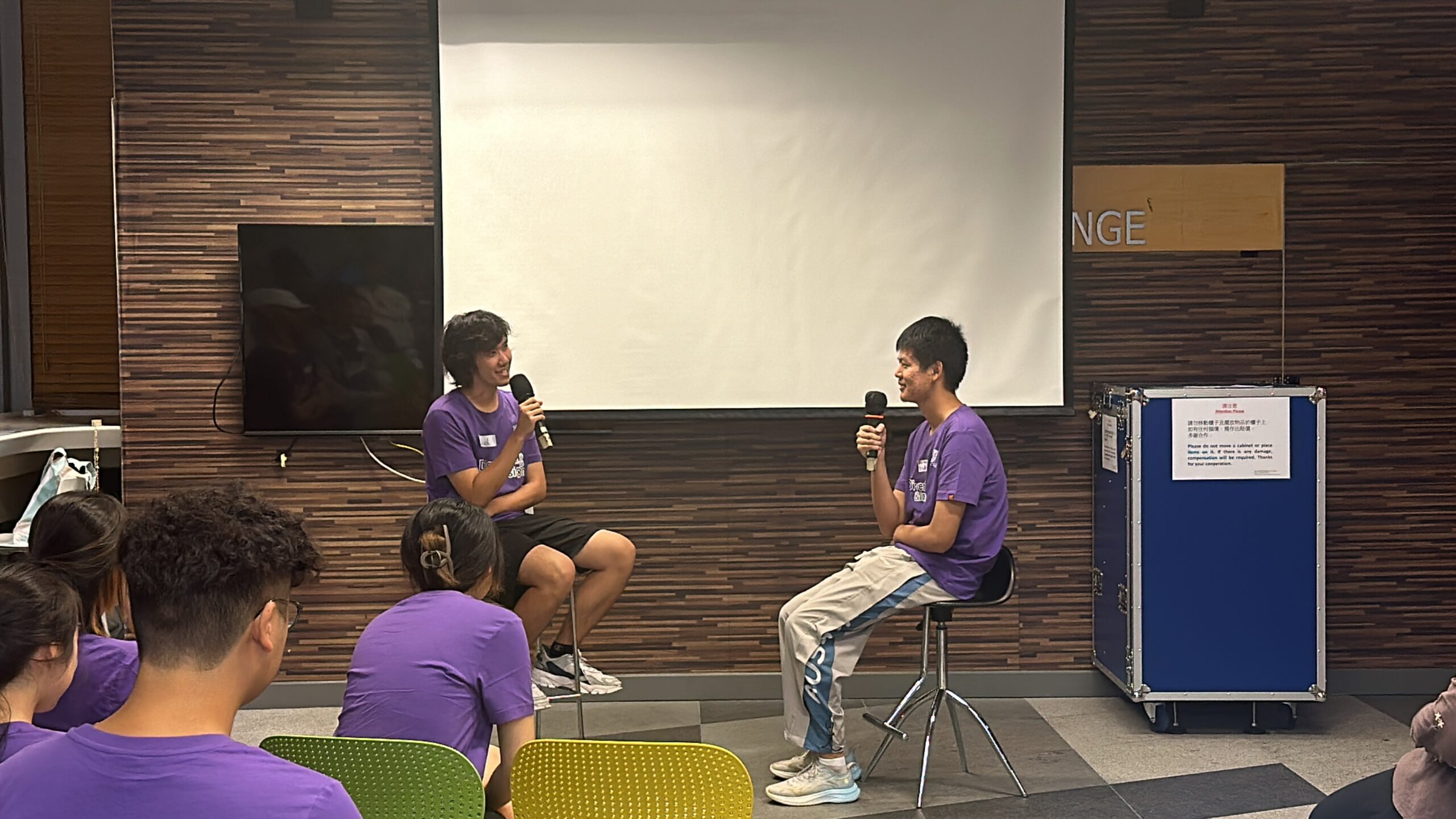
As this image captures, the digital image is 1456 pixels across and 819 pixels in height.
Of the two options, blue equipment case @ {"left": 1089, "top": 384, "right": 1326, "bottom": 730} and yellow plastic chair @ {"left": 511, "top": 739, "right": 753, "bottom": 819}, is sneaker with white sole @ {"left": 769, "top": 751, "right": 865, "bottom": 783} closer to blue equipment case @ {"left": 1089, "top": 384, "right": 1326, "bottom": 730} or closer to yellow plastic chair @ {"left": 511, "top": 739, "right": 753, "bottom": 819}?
blue equipment case @ {"left": 1089, "top": 384, "right": 1326, "bottom": 730}

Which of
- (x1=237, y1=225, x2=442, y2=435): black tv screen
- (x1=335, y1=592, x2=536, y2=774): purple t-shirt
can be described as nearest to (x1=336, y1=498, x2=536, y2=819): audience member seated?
(x1=335, y1=592, x2=536, y2=774): purple t-shirt

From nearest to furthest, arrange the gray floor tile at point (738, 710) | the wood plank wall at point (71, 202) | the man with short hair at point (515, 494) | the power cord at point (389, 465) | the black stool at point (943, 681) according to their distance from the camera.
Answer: the black stool at point (943, 681)
the man with short hair at point (515, 494)
the gray floor tile at point (738, 710)
the power cord at point (389, 465)
the wood plank wall at point (71, 202)

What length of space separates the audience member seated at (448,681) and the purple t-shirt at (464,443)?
1.38m

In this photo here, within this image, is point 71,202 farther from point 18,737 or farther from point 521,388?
point 18,737

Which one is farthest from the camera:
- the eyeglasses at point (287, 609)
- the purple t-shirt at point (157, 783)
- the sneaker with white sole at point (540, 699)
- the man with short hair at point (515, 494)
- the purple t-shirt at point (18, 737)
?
Answer: the man with short hair at point (515, 494)

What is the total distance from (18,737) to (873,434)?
2.53 m

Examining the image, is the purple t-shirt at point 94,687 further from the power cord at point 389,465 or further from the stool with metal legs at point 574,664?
the power cord at point 389,465

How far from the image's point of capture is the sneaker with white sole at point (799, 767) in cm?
370

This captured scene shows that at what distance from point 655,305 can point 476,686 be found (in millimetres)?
2409

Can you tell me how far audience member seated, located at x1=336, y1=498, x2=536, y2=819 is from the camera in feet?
7.32

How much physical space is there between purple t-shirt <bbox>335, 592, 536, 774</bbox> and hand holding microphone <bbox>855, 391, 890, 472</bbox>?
5.39 feet

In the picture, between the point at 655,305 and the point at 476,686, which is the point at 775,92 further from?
the point at 476,686

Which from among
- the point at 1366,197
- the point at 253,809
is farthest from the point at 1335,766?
the point at 253,809

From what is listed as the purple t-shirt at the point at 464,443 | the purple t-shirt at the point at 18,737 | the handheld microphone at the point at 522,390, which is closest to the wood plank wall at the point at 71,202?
the purple t-shirt at the point at 464,443
